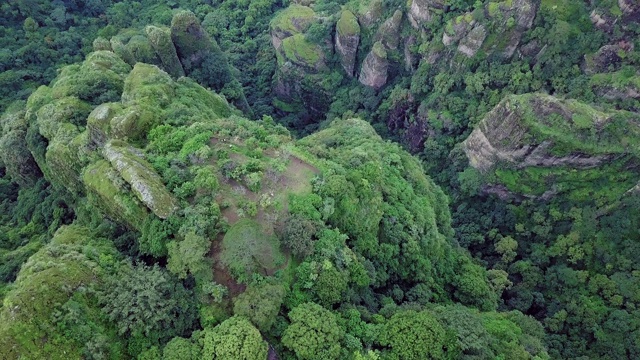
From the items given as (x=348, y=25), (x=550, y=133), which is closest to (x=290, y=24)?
(x=348, y=25)

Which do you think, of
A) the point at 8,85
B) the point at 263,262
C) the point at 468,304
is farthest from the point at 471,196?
the point at 8,85

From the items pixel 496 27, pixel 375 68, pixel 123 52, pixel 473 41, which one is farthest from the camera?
pixel 375 68

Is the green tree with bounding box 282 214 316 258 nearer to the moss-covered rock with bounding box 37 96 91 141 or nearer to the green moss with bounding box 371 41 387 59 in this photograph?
the moss-covered rock with bounding box 37 96 91 141

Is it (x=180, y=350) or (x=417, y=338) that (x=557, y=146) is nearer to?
(x=417, y=338)

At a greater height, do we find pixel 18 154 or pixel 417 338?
pixel 417 338

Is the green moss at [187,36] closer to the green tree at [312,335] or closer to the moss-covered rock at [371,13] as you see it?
the moss-covered rock at [371,13]

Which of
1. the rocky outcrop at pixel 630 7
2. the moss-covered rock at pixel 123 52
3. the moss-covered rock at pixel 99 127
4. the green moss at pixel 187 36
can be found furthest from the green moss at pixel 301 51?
A: the moss-covered rock at pixel 99 127
